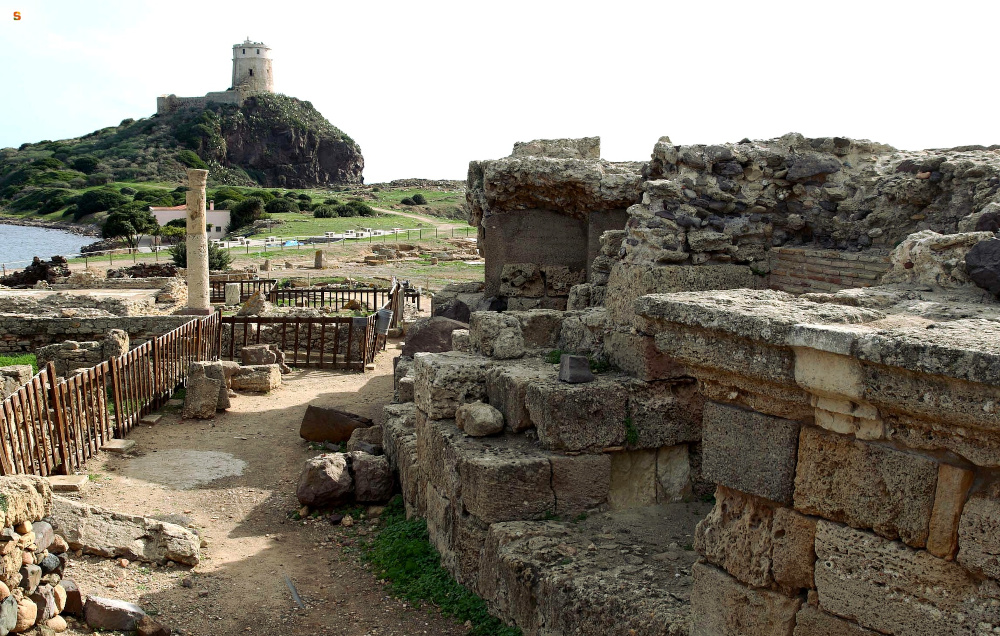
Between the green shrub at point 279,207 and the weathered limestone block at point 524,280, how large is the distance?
173 ft

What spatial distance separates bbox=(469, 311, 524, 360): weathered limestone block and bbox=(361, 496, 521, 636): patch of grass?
1628mm

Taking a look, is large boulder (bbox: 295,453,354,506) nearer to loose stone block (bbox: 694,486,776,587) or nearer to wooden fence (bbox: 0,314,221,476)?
wooden fence (bbox: 0,314,221,476)

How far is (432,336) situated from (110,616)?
7204mm

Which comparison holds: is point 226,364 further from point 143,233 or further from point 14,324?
point 143,233

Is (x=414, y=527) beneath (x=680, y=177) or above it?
beneath

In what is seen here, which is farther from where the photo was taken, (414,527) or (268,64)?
(268,64)

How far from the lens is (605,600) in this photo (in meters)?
4.43

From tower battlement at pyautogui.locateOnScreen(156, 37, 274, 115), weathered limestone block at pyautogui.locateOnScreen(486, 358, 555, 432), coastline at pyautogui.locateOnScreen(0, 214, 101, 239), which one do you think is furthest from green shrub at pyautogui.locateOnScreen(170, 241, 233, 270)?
tower battlement at pyautogui.locateOnScreen(156, 37, 274, 115)

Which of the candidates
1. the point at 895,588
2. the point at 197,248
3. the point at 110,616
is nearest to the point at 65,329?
the point at 197,248

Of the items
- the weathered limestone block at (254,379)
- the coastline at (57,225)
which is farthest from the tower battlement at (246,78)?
the weathered limestone block at (254,379)

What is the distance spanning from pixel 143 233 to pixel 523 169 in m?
44.4

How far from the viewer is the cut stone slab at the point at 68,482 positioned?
26.5 feet

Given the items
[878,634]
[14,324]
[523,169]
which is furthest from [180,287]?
[878,634]

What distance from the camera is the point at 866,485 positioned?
322 centimetres
